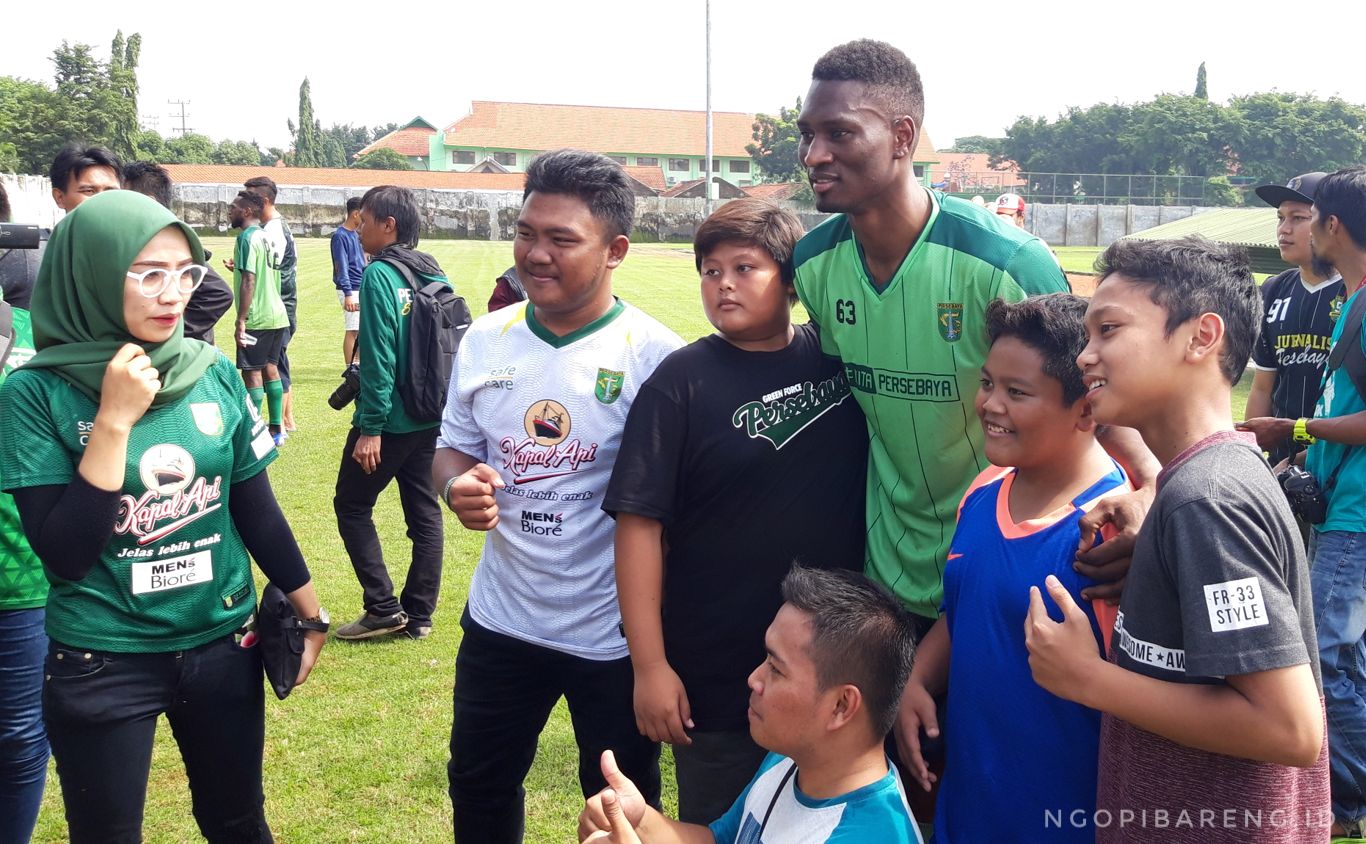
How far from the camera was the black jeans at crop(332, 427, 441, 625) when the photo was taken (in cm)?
572

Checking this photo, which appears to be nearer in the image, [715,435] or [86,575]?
[86,575]

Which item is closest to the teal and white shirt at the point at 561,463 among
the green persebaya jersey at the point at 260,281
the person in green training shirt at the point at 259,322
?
the person in green training shirt at the point at 259,322

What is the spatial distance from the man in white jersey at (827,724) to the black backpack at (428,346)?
362 cm

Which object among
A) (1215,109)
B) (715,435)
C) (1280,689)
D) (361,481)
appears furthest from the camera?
(1215,109)

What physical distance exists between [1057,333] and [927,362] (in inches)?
16.3

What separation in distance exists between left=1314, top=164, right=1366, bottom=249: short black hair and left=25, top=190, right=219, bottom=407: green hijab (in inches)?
177

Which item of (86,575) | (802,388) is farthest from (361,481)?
(802,388)

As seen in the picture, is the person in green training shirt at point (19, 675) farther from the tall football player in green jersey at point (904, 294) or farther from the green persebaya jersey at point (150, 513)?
the tall football player in green jersey at point (904, 294)

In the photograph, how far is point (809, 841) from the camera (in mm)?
2234

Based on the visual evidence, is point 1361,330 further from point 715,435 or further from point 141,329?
point 141,329

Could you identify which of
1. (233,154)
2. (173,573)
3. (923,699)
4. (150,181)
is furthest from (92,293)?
(233,154)

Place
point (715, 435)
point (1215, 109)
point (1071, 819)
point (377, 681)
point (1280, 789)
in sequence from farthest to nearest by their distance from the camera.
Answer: point (1215, 109) < point (377, 681) < point (715, 435) < point (1071, 819) < point (1280, 789)

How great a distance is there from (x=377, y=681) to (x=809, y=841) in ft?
11.6

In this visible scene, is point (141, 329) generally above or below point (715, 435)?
above
